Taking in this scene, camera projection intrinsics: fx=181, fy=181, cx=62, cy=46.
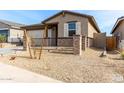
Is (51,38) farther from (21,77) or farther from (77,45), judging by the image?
(21,77)

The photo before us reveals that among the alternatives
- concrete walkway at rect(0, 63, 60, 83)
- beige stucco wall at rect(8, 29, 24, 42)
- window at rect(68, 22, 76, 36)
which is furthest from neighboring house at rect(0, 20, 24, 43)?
concrete walkway at rect(0, 63, 60, 83)

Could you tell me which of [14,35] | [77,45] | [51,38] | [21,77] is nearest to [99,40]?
[51,38]

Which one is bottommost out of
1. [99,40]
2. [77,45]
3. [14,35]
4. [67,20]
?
[77,45]

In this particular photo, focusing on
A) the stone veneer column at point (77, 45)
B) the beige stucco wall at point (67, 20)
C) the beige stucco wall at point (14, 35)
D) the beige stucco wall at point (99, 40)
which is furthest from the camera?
the beige stucco wall at point (14, 35)

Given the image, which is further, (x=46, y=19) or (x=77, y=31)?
(x=46, y=19)

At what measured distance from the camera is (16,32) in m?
29.2

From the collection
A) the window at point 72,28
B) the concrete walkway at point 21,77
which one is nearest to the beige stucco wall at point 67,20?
the window at point 72,28

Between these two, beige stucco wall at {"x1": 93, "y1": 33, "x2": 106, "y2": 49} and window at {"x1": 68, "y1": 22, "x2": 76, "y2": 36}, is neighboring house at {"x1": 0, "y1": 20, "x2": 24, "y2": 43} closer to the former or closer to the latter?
window at {"x1": 68, "y1": 22, "x2": 76, "y2": 36}

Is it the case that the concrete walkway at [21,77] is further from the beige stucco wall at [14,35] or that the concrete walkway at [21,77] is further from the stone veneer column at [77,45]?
the beige stucco wall at [14,35]

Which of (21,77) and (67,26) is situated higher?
(67,26)
